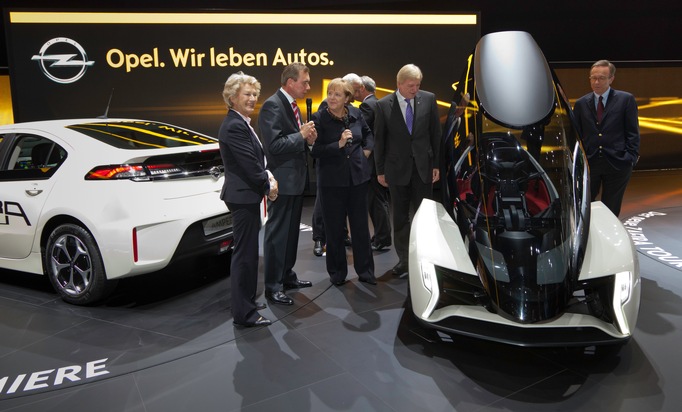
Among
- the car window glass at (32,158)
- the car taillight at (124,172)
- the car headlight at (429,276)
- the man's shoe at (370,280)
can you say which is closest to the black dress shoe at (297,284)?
the man's shoe at (370,280)

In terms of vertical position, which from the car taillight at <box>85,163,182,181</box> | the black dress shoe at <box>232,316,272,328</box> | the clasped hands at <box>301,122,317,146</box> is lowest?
the black dress shoe at <box>232,316,272,328</box>

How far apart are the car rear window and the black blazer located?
3.10 feet

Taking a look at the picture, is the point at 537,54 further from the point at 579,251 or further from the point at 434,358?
the point at 434,358

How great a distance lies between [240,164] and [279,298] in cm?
108

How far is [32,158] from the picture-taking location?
152 inches

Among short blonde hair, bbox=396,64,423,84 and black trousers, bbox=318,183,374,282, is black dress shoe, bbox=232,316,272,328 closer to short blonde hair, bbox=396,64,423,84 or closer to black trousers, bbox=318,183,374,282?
black trousers, bbox=318,183,374,282

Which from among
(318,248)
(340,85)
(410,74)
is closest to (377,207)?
(318,248)

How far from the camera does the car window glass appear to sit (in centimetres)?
371

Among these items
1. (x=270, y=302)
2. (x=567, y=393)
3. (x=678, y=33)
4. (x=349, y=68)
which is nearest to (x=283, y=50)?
(x=349, y=68)

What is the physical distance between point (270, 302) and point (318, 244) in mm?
1322

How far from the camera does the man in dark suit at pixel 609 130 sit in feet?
13.6

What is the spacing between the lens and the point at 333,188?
3.89 meters

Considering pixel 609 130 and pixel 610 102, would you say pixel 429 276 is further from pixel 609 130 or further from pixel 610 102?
pixel 610 102

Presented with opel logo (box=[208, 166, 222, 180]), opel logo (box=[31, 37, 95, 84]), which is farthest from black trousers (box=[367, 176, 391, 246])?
opel logo (box=[31, 37, 95, 84])
